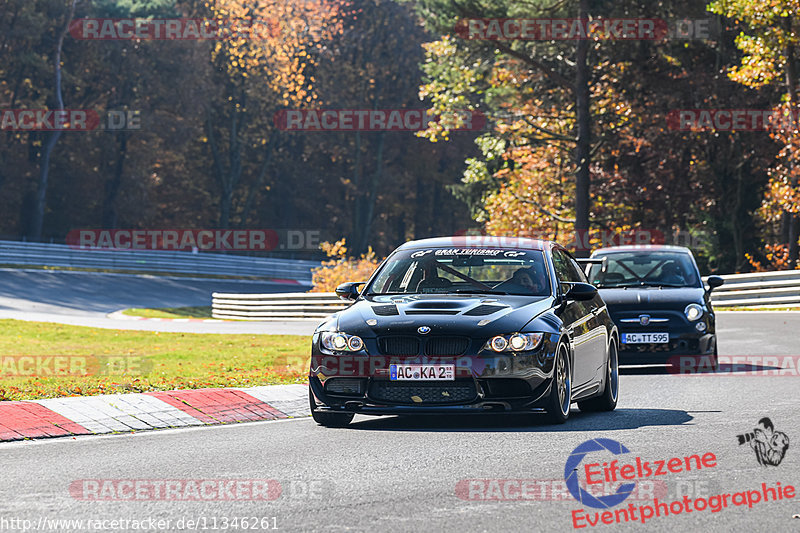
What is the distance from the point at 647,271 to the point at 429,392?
870 centimetres

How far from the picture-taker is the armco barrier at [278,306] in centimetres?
3453

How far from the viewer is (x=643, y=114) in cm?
4209

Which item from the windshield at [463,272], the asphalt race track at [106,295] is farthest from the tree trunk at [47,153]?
the windshield at [463,272]

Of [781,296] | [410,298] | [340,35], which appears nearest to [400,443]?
[410,298]

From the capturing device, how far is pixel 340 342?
420 inches

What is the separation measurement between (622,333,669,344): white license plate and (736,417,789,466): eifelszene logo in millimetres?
5997

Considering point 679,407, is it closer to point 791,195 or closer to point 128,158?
point 791,195
